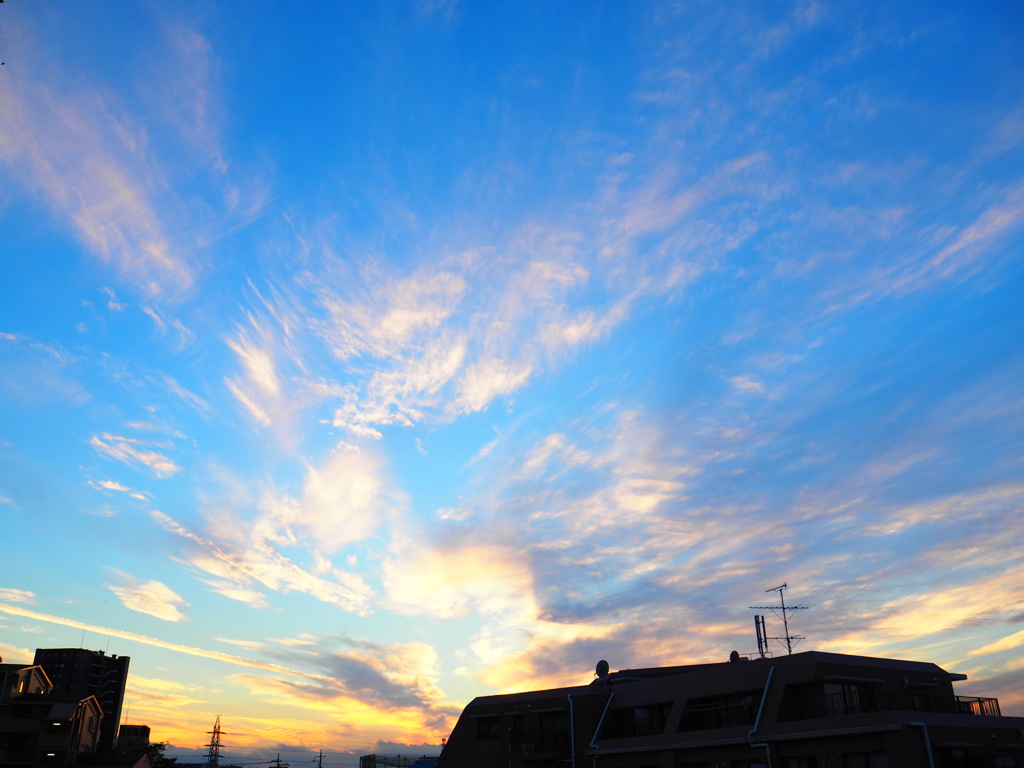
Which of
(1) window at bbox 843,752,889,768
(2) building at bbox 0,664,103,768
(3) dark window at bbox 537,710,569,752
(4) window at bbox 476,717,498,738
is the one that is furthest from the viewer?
(2) building at bbox 0,664,103,768

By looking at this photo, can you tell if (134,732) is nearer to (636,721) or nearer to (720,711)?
(636,721)

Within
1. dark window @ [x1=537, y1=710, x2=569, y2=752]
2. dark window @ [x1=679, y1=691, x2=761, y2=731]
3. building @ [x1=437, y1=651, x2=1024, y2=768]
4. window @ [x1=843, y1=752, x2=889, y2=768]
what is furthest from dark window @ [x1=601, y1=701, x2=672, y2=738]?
window @ [x1=843, y1=752, x2=889, y2=768]

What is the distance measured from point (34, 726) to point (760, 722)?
73.2 metres

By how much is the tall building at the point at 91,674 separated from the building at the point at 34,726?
381 ft

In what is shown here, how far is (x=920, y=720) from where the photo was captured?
28516mm

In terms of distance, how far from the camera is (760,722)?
3441 centimetres

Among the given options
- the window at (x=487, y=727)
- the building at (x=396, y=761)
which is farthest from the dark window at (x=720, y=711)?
the building at (x=396, y=761)

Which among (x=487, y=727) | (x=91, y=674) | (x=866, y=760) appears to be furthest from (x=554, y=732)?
(x=91, y=674)

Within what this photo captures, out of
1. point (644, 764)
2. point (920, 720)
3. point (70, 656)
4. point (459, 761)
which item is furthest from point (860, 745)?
point (70, 656)

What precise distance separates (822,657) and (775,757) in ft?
17.2

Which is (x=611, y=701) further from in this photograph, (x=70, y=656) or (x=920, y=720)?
(x=70, y=656)

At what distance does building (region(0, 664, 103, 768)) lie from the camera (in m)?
69.7

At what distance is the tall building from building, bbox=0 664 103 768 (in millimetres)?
116059

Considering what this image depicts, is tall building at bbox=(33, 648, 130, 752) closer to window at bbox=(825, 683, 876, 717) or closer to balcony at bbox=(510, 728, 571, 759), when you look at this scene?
balcony at bbox=(510, 728, 571, 759)
